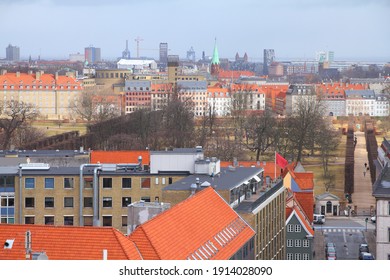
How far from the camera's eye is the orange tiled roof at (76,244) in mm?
6449

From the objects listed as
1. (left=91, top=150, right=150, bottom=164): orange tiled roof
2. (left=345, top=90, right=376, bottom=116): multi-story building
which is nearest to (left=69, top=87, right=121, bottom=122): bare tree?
(left=345, top=90, right=376, bottom=116): multi-story building

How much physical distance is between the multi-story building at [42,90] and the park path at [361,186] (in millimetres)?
16888

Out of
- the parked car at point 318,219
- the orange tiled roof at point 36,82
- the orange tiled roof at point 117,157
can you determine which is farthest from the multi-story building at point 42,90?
the orange tiled roof at point 117,157

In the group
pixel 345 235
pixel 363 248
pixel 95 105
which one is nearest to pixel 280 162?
pixel 345 235

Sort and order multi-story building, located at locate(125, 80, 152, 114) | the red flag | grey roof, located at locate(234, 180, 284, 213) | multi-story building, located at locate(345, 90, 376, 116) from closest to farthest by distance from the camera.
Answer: grey roof, located at locate(234, 180, 284, 213) < the red flag < multi-story building, located at locate(125, 80, 152, 114) < multi-story building, located at locate(345, 90, 376, 116)

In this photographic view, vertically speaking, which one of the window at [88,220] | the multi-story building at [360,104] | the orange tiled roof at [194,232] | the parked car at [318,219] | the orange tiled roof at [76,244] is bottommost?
the multi-story building at [360,104]

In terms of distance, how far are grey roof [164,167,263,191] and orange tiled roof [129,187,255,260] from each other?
1.50 m

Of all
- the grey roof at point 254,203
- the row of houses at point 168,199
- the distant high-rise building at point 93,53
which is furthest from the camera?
the distant high-rise building at point 93,53

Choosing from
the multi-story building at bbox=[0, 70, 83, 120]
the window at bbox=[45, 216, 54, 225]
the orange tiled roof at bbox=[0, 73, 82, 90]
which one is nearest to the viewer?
the window at bbox=[45, 216, 54, 225]

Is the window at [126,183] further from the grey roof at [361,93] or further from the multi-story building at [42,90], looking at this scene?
the grey roof at [361,93]

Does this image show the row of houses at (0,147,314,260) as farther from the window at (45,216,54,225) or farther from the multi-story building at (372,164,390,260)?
the multi-story building at (372,164,390,260)

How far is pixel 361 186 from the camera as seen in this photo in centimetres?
2302

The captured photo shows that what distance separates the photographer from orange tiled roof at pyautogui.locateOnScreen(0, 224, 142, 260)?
6449 millimetres
